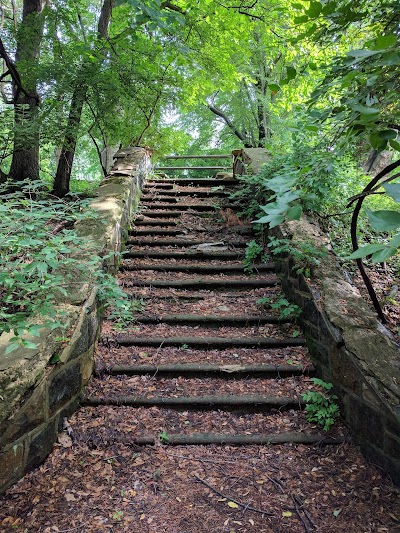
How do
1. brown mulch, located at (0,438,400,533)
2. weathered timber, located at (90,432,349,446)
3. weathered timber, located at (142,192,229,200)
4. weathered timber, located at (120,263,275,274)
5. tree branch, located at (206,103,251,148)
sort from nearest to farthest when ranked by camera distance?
brown mulch, located at (0,438,400,533) < weathered timber, located at (90,432,349,446) < weathered timber, located at (120,263,275,274) < weathered timber, located at (142,192,229,200) < tree branch, located at (206,103,251,148)

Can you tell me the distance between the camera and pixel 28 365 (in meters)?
2.22

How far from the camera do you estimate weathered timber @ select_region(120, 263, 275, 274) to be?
4676mm

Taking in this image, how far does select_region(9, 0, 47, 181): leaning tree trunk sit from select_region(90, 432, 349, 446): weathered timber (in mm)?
4448

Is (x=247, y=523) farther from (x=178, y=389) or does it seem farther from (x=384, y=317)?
(x=384, y=317)

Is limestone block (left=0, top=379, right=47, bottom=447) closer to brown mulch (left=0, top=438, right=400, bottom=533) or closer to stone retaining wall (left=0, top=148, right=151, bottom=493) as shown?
stone retaining wall (left=0, top=148, right=151, bottom=493)

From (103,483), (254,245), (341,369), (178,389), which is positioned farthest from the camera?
(254,245)

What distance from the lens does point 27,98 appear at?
20.1ft

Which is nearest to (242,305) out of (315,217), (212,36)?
(315,217)

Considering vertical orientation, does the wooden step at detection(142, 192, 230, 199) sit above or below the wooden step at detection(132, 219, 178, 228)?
above

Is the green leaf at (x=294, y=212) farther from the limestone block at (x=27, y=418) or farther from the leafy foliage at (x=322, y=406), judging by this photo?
the leafy foliage at (x=322, y=406)

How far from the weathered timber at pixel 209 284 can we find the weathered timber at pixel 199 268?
0.96 ft

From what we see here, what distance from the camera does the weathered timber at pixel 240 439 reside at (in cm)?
254

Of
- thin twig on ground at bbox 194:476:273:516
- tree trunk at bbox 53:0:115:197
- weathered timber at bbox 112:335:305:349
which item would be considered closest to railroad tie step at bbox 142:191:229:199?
tree trunk at bbox 53:0:115:197

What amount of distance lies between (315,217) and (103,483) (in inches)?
141
